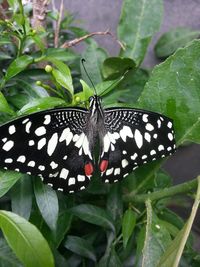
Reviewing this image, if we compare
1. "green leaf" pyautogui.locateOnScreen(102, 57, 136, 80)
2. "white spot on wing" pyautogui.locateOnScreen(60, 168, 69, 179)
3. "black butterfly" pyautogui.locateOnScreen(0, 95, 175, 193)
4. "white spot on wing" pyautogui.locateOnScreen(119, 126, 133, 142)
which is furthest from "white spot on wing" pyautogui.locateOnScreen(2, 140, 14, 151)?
"green leaf" pyautogui.locateOnScreen(102, 57, 136, 80)

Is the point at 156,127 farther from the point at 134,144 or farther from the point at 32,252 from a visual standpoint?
the point at 32,252

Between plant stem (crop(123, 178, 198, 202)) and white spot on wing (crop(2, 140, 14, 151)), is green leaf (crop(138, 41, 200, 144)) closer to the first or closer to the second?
plant stem (crop(123, 178, 198, 202))

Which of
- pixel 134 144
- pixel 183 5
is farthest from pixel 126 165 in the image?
pixel 183 5

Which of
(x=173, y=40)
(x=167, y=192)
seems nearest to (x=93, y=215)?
(x=167, y=192)

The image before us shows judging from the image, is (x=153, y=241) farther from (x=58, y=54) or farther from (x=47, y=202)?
(x=58, y=54)

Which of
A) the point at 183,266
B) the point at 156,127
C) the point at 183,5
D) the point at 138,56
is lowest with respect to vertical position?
the point at 183,266

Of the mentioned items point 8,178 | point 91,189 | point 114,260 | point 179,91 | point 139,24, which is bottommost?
point 114,260

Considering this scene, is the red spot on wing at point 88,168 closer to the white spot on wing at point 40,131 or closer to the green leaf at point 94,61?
the white spot on wing at point 40,131
